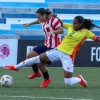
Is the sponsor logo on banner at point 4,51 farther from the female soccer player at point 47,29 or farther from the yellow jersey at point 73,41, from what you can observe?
the yellow jersey at point 73,41

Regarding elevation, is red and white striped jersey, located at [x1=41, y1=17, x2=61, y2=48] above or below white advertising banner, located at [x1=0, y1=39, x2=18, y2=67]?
above

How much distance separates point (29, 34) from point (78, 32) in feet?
35.0

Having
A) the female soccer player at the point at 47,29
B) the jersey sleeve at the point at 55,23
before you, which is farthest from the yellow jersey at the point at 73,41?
the jersey sleeve at the point at 55,23

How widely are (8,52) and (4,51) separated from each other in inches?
5.8

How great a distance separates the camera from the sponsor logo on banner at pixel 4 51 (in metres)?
15.8

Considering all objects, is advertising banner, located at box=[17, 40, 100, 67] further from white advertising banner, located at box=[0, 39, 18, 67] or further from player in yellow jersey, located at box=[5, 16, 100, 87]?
player in yellow jersey, located at box=[5, 16, 100, 87]

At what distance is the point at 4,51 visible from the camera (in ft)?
51.8

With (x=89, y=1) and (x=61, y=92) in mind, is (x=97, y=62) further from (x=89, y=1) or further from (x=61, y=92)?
(x=61, y=92)

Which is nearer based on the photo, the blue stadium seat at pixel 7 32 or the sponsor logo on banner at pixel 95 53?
the sponsor logo on banner at pixel 95 53

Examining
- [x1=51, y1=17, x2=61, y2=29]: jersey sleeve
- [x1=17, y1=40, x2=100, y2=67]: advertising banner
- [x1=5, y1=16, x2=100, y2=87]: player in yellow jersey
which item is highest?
[x1=51, y1=17, x2=61, y2=29]: jersey sleeve

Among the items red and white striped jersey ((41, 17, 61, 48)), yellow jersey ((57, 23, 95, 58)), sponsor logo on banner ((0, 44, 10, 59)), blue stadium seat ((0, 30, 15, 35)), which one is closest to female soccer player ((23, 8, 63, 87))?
red and white striped jersey ((41, 17, 61, 48))

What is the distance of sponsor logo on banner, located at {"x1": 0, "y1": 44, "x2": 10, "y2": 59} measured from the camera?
1575cm

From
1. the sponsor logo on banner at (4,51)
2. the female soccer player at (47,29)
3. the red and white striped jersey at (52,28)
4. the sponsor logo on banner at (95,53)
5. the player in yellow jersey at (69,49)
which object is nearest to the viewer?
the player in yellow jersey at (69,49)

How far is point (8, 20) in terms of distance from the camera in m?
20.0
